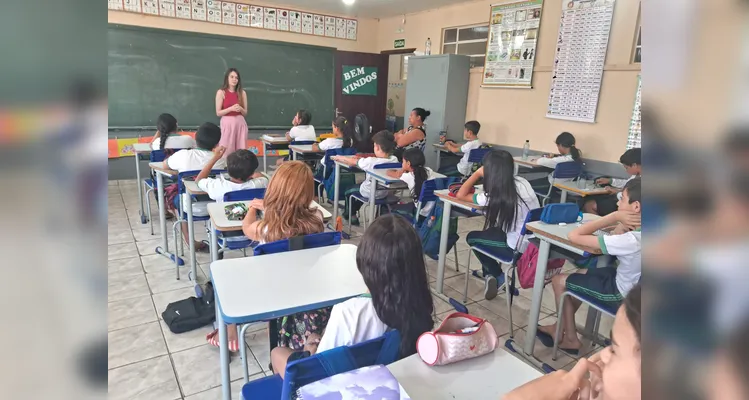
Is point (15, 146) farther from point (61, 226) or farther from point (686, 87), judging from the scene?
point (686, 87)

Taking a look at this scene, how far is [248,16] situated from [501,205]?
5374 mm

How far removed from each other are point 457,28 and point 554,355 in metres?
5.02

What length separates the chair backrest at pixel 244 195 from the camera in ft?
8.23

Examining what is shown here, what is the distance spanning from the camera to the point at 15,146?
0.17 m

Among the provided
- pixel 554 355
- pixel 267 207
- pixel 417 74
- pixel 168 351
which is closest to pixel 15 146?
pixel 267 207

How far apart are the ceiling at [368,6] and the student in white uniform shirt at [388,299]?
5431mm

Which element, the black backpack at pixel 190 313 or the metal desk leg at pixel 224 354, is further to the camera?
the black backpack at pixel 190 313

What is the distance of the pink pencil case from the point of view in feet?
3.67

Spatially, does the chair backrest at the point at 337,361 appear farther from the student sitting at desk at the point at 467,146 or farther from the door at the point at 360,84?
the door at the point at 360,84

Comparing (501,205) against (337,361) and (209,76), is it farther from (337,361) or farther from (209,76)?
(209,76)

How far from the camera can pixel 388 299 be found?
51.9 inches

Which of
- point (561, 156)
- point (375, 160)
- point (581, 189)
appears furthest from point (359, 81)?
point (581, 189)

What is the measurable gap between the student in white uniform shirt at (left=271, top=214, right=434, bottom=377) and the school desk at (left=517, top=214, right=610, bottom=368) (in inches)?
38.8

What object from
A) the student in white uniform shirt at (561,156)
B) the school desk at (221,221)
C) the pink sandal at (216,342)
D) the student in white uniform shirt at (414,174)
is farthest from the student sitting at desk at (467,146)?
the pink sandal at (216,342)
